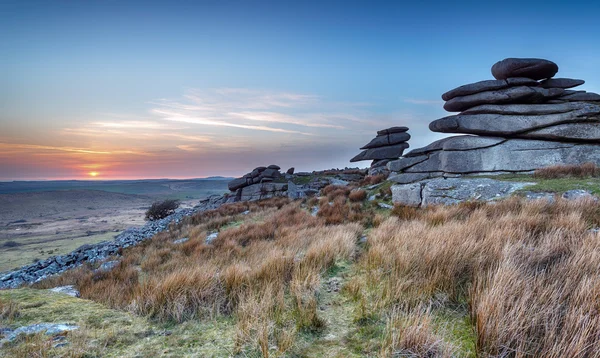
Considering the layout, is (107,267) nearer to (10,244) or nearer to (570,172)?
(570,172)

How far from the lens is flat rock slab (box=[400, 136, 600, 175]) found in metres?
14.1

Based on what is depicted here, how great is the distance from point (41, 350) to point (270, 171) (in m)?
32.8

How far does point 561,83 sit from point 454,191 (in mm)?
12971

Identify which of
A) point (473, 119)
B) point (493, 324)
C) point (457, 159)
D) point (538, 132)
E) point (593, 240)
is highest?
point (473, 119)

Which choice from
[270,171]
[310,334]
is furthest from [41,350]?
[270,171]

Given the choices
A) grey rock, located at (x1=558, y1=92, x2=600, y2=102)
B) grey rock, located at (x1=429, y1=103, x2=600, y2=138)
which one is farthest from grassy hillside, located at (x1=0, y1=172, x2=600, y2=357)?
grey rock, located at (x1=558, y1=92, x2=600, y2=102)

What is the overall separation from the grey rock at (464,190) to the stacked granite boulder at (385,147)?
17277mm

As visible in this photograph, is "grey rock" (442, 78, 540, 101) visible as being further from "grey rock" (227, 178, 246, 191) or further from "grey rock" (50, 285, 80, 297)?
"grey rock" (227, 178, 246, 191)

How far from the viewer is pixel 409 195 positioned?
13.2 metres

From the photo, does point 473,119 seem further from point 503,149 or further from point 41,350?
point 41,350

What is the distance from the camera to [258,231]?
11.6 m

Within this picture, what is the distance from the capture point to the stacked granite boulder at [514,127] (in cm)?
1448

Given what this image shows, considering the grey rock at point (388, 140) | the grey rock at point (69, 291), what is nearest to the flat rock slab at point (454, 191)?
the grey rock at point (69, 291)

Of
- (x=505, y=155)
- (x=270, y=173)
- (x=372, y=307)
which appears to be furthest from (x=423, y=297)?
(x=270, y=173)
